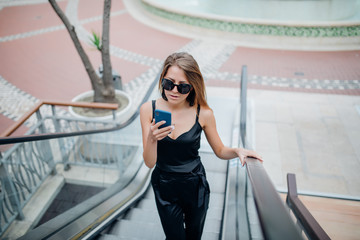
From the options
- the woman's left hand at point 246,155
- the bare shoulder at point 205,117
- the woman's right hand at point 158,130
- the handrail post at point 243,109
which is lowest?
the handrail post at point 243,109

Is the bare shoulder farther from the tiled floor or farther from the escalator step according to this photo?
the tiled floor

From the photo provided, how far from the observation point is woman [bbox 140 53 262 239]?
1812 millimetres

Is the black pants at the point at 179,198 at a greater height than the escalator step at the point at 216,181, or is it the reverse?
the black pants at the point at 179,198

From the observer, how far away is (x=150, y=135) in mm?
1700

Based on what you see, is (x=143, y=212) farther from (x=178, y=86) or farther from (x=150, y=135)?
(x=178, y=86)

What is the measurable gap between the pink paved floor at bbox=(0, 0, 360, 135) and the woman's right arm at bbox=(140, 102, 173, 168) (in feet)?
17.9

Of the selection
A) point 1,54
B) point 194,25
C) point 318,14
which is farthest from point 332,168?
point 1,54

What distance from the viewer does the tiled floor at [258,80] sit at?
4.98 meters

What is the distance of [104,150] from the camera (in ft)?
16.3

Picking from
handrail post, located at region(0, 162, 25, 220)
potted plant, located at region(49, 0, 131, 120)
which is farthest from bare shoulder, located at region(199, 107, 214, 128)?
potted plant, located at region(49, 0, 131, 120)

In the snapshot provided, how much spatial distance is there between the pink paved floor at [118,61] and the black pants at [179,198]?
5505 mm

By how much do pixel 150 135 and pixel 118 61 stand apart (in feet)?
A: 25.4

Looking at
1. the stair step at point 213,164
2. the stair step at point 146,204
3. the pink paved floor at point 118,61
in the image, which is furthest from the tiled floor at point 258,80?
the stair step at point 146,204

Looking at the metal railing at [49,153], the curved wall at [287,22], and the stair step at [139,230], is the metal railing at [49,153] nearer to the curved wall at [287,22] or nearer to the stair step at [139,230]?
the stair step at [139,230]
